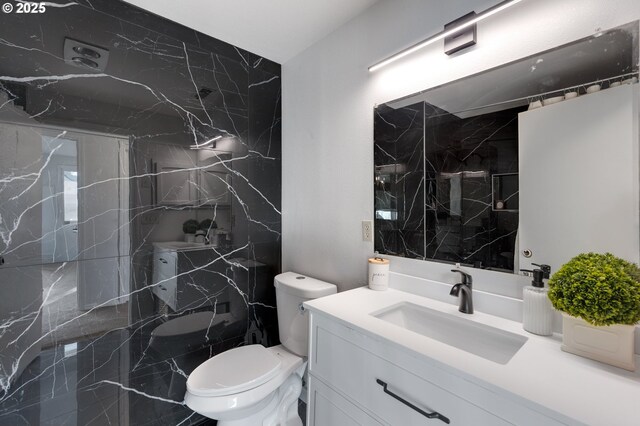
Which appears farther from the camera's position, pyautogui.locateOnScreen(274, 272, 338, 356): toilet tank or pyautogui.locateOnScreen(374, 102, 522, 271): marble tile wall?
pyautogui.locateOnScreen(274, 272, 338, 356): toilet tank

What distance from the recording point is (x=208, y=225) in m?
1.79

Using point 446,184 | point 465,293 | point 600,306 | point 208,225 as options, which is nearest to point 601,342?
point 600,306

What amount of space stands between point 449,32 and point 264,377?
5.52ft

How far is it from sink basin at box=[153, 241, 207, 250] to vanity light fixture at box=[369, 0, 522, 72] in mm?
1430

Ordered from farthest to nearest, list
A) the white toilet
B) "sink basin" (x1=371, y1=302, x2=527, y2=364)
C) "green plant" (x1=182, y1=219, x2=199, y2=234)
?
"green plant" (x1=182, y1=219, x2=199, y2=234)
the white toilet
"sink basin" (x1=371, y1=302, x2=527, y2=364)

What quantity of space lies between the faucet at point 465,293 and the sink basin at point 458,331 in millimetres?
56

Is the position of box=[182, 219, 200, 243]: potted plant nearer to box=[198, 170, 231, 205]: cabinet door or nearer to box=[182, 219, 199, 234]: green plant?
box=[182, 219, 199, 234]: green plant

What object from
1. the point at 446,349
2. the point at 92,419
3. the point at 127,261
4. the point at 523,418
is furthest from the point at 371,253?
the point at 92,419

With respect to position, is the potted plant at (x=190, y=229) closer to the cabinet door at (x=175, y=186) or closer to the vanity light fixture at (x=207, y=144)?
the cabinet door at (x=175, y=186)

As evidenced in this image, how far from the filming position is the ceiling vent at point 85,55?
4.51ft

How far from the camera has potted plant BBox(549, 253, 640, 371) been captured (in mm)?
699

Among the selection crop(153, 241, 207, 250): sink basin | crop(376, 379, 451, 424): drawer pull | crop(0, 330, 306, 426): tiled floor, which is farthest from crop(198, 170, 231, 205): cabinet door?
crop(376, 379, 451, 424): drawer pull

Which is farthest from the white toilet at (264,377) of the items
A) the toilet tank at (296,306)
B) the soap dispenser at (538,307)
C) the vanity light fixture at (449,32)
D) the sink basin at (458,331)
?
the vanity light fixture at (449,32)

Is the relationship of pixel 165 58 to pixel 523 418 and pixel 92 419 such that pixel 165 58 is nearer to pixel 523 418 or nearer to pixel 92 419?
pixel 92 419
